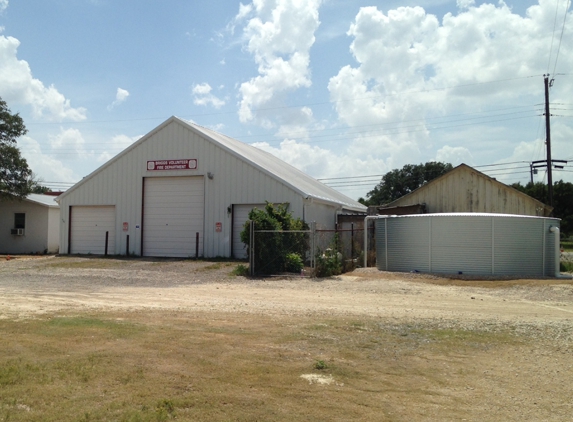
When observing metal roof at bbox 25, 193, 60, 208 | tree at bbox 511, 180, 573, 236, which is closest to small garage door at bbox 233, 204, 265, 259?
metal roof at bbox 25, 193, 60, 208

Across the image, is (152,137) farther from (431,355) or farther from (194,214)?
(431,355)

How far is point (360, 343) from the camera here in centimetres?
840

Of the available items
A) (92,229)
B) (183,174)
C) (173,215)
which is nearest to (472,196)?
(183,174)

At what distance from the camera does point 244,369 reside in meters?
6.74

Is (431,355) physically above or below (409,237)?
below

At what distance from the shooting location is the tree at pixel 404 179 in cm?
8575

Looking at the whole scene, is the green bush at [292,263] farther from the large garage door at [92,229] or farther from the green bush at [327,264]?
the large garage door at [92,229]

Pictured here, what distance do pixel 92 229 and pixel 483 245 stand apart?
2135 centimetres

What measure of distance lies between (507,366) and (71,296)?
11044 millimetres

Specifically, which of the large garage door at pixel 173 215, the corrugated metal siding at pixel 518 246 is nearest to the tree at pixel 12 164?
the large garage door at pixel 173 215

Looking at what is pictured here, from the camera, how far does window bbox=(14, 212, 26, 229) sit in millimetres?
36719

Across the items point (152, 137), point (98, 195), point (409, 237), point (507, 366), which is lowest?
point (507, 366)

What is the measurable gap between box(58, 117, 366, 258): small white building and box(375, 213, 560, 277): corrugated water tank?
6667 mm

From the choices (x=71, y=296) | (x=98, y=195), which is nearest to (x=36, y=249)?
(x=98, y=195)
